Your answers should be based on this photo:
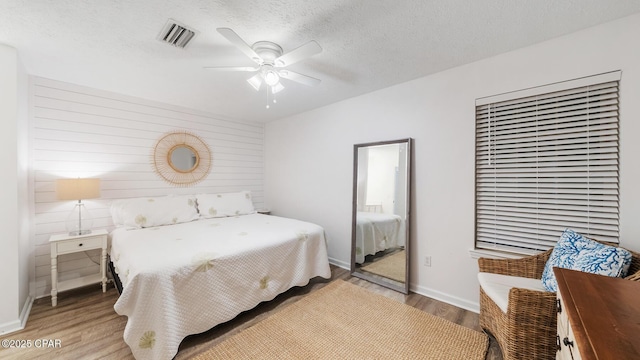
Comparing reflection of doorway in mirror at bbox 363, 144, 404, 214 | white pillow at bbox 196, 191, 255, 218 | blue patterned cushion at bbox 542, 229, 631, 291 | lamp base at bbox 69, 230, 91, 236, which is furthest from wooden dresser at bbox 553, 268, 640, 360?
lamp base at bbox 69, 230, 91, 236

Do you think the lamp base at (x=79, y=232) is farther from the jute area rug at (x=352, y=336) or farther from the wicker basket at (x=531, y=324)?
the wicker basket at (x=531, y=324)

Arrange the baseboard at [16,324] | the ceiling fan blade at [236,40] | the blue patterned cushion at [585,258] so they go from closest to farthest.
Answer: the blue patterned cushion at [585,258]
the ceiling fan blade at [236,40]
the baseboard at [16,324]

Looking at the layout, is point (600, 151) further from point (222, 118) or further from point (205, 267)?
point (222, 118)

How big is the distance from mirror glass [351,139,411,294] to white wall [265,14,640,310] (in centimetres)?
11

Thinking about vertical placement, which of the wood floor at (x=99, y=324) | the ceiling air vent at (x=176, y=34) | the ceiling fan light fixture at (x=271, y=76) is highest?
the ceiling air vent at (x=176, y=34)

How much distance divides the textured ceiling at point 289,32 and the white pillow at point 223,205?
1.60 m

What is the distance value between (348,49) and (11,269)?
131 inches

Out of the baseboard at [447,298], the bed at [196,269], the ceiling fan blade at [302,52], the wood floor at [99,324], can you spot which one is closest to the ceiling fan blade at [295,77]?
the ceiling fan blade at [302,52]

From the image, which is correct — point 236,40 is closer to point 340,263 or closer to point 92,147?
point 92,147

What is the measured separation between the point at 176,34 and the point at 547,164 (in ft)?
10.1

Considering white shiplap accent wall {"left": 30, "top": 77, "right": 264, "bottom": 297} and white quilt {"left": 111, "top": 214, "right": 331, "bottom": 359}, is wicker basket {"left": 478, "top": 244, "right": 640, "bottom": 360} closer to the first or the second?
white quilt {"left": 111, "top": 214, "right": 331, "bottom": 359}

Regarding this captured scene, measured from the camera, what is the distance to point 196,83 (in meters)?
2.74

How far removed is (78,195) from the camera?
8.05ft

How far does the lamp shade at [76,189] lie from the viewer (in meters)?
2.40
